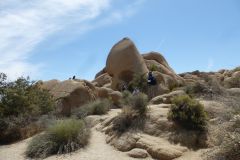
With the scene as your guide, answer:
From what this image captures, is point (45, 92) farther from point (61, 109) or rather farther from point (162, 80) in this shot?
point (162, 80)

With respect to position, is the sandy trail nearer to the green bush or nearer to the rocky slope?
the rocky slope

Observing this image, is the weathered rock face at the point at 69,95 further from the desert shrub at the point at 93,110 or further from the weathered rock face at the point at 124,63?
the weathered rock face at the point at 124,63

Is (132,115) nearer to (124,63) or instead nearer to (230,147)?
(230,147)

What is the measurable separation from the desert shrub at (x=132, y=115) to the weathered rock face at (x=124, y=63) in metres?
14.3

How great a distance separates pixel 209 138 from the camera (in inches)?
562

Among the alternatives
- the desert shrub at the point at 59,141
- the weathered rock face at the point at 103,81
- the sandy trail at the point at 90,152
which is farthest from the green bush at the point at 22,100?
the weathered rock face at the point at 103,81

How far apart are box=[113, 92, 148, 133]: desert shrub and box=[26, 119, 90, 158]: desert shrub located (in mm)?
1438

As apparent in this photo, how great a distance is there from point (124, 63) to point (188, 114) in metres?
16.6

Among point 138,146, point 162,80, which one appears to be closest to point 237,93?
point 162,80

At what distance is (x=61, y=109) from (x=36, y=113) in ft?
9.40

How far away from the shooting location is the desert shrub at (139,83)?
89.6ft

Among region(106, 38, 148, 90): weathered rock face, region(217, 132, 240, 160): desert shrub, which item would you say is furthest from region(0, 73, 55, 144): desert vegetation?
region(106, 38, 148, 90): weathered rock face

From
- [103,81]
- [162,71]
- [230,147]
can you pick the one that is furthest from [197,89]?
[103,81]

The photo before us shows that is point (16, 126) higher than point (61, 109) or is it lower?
lower
